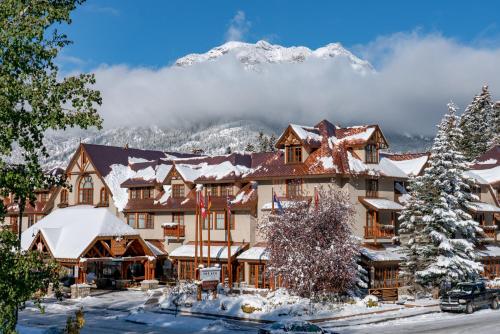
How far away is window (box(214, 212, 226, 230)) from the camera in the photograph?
188ft

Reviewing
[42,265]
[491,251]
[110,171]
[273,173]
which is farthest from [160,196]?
[42,265]

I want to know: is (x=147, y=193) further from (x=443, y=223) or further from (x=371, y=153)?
(x=443, y=223)

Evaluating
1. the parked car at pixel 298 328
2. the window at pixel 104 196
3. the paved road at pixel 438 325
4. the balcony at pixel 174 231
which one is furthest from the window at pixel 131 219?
the parked car at pixel 298 328

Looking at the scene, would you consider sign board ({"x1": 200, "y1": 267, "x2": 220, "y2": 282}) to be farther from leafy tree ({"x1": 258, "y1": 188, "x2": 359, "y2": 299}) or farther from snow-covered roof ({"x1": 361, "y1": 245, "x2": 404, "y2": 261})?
snow-covered roof ({"x1": 361, "y1": 245, "x2": 404, "y2": 261})

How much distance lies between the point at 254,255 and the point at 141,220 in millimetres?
16515

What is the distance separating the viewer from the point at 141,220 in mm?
64062

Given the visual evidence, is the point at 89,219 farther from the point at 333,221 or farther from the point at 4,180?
the point at 4,180

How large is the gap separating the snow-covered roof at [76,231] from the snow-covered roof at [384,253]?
2010 centimetres

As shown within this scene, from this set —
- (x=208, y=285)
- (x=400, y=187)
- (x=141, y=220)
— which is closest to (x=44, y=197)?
(x=141, y=220)

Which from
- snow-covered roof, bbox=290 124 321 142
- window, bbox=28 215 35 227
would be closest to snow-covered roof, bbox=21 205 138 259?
window, bbox=28 215 35 227

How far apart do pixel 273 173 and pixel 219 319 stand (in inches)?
735

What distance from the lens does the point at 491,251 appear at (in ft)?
191

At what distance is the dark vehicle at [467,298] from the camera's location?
38844mm

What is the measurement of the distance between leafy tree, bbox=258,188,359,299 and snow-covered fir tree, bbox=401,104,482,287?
6435 millimetres
